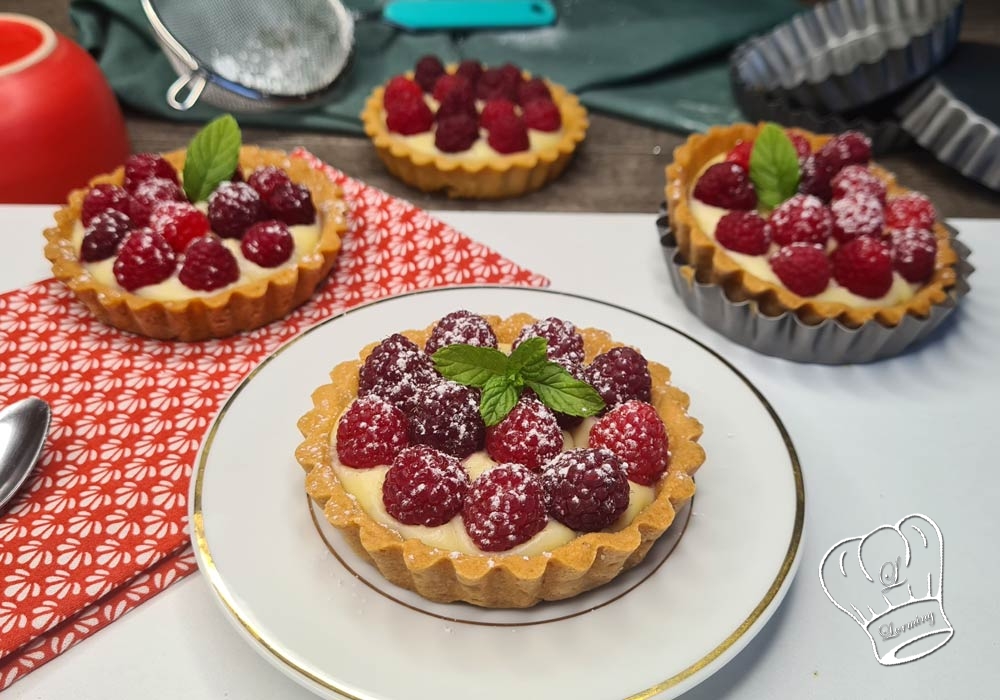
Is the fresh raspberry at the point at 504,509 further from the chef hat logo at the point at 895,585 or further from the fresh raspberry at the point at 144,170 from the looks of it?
the fresh raspberry at the point at 144,170

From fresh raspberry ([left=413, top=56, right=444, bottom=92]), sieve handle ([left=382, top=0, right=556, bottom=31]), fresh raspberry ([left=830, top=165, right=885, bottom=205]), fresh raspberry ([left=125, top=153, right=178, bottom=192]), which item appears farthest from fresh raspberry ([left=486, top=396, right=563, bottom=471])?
sieve handle ([left=382, top=0, right=556, bottom=31])

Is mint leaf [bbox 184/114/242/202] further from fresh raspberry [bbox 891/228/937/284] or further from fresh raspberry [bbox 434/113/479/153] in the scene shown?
fresh raspberry [bbox 891/228/937/284]

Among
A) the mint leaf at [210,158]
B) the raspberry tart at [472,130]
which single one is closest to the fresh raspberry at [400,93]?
the raspberry tart at [472,130]

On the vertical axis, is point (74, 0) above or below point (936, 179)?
above

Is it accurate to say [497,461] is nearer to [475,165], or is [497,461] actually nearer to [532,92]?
[475,165]

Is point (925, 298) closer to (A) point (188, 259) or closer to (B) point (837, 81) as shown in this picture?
(B) point (837, 81)

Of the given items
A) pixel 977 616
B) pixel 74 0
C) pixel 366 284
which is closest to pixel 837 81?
pixel 366 284
